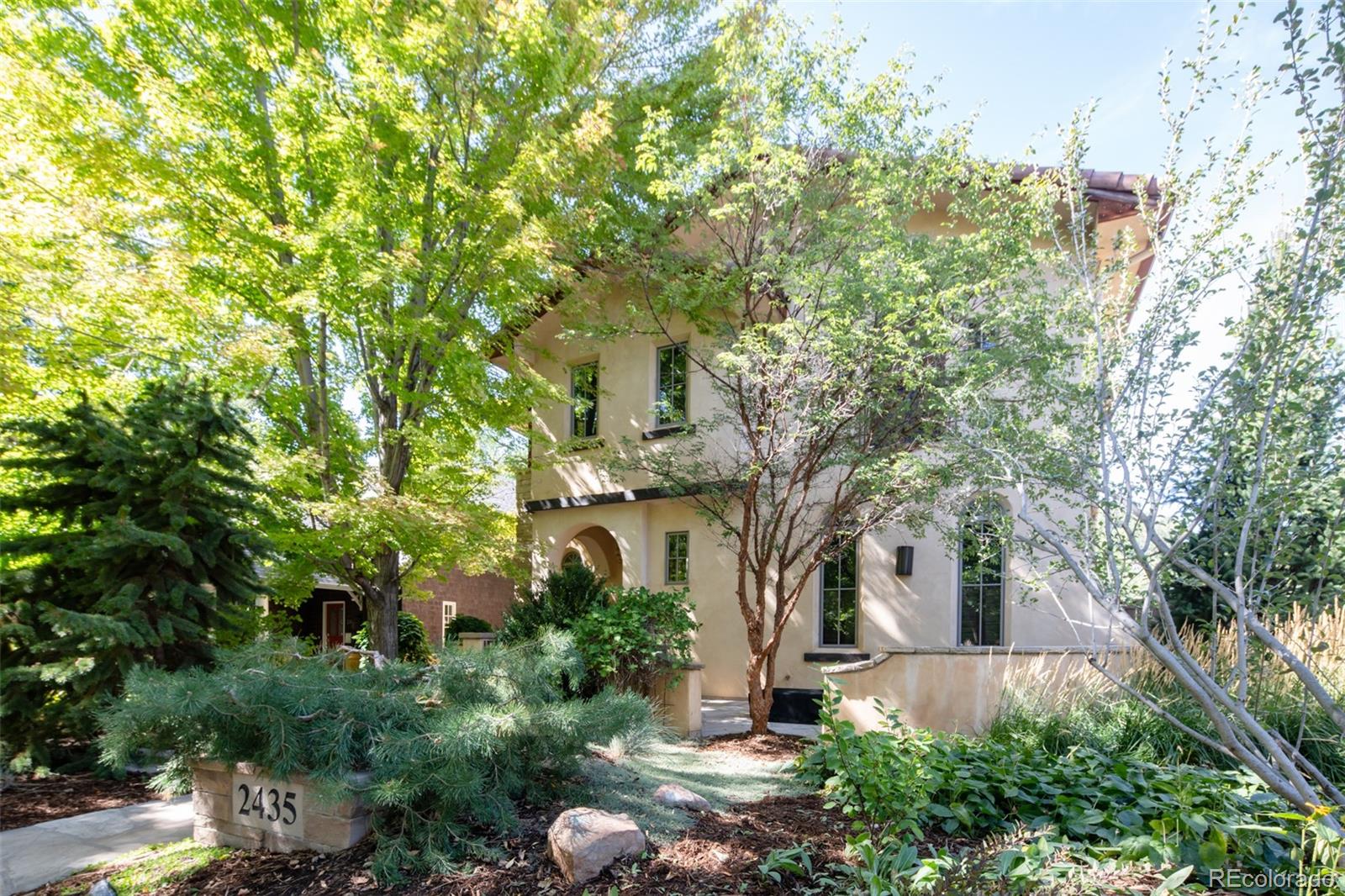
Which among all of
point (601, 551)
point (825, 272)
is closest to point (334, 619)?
point (601, 551)

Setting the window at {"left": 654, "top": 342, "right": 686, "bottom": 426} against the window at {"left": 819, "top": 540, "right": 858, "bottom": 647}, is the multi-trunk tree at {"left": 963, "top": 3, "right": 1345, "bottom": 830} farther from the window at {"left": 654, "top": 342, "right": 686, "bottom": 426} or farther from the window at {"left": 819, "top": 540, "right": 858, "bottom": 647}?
the window at {"left": 654, "top": 342, "right": 686, "bottom": 426}

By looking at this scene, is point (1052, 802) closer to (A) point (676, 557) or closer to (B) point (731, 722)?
(B) point (731, 722)

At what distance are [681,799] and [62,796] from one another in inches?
176

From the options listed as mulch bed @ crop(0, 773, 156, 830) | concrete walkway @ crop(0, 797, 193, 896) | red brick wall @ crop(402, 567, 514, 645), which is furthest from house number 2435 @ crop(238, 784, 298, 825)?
red brick wall @ crop(402, 567, 514, 645)

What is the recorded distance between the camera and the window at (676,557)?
41.5ft

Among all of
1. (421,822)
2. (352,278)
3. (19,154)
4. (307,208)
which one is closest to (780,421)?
(352,278)

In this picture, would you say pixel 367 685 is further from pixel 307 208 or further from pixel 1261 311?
pixel 307 208

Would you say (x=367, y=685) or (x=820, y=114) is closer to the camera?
(x=367, y=685)

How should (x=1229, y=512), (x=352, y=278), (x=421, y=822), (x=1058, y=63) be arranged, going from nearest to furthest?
1. (x=421, y=822)
2. (x=1229, y=512)
3. (x=1058, y=63)
4. (x=352, y=278)

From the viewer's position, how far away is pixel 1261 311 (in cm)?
355

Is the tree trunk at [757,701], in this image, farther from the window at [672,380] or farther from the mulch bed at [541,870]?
the window at [672,380]

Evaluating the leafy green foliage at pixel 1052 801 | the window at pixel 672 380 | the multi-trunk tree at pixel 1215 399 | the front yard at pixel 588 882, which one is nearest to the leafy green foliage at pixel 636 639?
the front yard at pixel 588 882

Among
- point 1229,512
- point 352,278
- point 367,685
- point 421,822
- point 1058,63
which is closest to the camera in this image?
point 421,822

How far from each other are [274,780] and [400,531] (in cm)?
440
